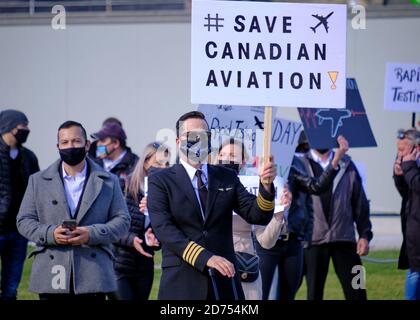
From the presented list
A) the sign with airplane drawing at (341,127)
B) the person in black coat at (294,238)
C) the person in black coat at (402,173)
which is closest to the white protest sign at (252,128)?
the sign with airplane drawing at (341,127)

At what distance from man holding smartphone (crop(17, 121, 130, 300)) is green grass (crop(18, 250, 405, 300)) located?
4.59 meters

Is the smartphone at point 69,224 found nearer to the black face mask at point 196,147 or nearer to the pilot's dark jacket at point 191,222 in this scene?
the pilot's dark jacket at point 191,222

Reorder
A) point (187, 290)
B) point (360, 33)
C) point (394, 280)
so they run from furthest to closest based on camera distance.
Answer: point (360, 33)
point (394, 280)
point (187, 290)

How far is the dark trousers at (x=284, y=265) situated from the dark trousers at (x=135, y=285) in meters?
1.08

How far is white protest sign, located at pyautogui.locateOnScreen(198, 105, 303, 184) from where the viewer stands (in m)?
8.47

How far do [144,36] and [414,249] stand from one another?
38.4ft

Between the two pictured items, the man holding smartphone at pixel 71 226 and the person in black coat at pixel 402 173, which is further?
the person in black coat at pixel 402 173

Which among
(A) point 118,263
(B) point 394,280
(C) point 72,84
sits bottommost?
(B) point 394,280

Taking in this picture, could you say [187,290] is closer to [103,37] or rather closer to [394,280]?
[394,280]

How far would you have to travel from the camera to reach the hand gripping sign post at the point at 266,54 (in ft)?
22.3

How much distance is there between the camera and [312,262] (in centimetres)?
1045

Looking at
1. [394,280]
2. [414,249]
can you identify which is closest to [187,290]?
[414,249]
